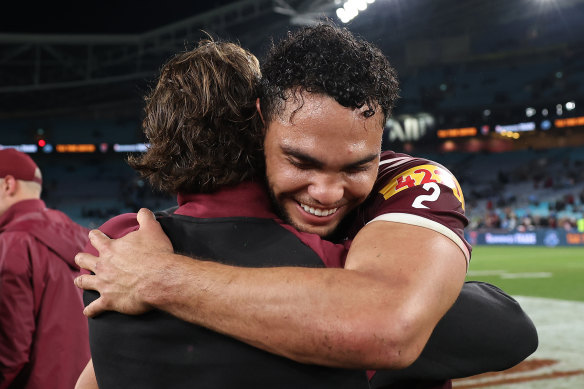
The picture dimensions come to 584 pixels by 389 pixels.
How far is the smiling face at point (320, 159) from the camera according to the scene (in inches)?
57.7

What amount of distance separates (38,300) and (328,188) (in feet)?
Answer: 7.59

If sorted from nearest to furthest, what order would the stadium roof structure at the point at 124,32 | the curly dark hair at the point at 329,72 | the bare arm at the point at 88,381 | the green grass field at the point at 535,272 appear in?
the curly dark hair at the point at 329,72
the bare arm at the point at 88,381
the green grass field at the point at 535,272
the stadium roof structure at the point at 124,32

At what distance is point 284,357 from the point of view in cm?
127

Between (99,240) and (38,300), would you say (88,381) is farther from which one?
(38,300)

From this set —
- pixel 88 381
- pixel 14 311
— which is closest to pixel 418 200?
pixel 88 381

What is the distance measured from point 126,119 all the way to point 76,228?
40486 mm

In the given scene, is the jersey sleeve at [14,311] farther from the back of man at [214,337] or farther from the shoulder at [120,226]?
the back of man at [214,337]

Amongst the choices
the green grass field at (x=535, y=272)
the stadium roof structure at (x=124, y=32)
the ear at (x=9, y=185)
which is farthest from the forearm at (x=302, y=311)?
the stadium roof structure at (x=124, y=32)

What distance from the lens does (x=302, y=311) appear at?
1.20 metres

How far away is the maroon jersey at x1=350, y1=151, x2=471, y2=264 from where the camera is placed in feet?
4.49

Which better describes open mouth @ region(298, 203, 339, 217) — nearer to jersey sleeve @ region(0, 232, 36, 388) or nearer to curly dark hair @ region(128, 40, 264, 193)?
curly dark hair @ region(128, 40, 264, 193)

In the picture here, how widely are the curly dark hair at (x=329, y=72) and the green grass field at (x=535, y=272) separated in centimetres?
980

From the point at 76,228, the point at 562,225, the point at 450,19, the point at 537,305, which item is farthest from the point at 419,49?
the point at 76,228

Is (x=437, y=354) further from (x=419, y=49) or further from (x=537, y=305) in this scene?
(x=419, y=49)
